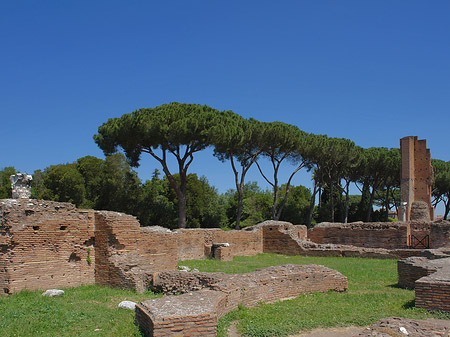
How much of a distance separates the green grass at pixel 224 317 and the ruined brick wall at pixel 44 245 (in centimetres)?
44

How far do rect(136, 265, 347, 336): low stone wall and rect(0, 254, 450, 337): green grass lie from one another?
0.25 m

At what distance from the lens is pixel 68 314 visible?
691 centimetres

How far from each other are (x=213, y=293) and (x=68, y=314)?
94.2 inches

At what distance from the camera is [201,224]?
32.6 m

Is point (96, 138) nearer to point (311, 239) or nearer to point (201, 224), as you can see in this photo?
point (201, 224)

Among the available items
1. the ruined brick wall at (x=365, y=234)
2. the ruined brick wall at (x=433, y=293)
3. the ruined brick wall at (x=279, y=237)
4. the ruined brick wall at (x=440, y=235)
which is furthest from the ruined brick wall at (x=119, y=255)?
the ruined brick wall at (x=440, y=235)

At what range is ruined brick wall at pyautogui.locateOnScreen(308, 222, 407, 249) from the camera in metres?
21.6

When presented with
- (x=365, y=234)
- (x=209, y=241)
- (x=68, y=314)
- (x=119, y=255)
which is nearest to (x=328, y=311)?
(x=68, y=314)

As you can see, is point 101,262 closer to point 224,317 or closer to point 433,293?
point 224,317

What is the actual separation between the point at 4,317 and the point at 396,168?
3452 centimetres

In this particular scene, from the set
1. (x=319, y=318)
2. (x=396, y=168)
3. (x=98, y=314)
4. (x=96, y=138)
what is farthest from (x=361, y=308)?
(x=396, y=168)

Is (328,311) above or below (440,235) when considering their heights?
below

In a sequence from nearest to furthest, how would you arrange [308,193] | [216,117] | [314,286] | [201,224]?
1. [314,286]
2. [216,117]
3. [201,224]
4. [308,193]

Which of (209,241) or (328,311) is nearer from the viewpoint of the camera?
(328,311)
